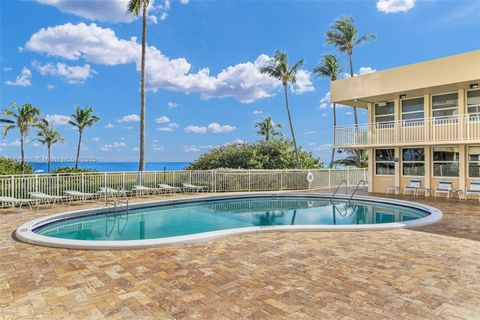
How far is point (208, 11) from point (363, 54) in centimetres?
1353

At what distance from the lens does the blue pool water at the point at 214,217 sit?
329 inches

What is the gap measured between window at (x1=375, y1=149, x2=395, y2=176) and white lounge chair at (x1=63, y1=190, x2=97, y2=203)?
43.7ft

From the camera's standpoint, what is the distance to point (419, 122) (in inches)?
551

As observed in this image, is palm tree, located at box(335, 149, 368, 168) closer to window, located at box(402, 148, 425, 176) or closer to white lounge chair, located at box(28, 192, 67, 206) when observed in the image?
window, located at box(402, 148, 425, 176)

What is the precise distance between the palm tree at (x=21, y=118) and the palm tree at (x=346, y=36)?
82.7 ft

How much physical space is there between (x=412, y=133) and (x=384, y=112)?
7.35 feet

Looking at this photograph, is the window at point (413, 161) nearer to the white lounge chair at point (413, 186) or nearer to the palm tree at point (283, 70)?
the white lounge chair at point (413, 186)

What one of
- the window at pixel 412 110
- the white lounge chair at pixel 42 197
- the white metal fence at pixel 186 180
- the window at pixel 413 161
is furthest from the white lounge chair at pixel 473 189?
the white lounge chair at pixel 42 197

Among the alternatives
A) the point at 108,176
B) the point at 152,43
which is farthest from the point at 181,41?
the point at 108,176

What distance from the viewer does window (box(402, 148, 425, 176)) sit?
14.2m

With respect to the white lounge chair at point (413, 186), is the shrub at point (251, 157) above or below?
above

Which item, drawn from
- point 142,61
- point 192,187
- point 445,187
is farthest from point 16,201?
point 445,187

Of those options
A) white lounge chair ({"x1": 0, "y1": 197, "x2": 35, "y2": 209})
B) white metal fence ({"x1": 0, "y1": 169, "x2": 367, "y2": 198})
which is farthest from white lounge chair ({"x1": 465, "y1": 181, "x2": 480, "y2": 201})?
white lounge chair ({"x1": 0, "y1": 197, "x2": 35, "y2": 209})

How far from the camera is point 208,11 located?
21141 mm
